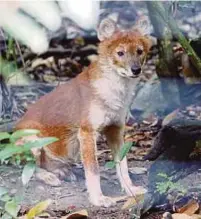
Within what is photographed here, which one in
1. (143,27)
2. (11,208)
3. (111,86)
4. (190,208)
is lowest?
(190,208)

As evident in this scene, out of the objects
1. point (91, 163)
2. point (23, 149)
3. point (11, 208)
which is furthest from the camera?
point (91, 163)

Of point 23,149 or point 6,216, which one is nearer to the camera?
point 23,149

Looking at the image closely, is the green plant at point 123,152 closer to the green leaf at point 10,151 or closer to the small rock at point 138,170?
the small rock at point 138,170

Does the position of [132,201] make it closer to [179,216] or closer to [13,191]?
[179,216]

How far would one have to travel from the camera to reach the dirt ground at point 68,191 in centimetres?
223

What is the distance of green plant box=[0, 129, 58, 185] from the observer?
192 cm

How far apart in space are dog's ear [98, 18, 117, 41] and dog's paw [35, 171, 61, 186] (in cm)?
42

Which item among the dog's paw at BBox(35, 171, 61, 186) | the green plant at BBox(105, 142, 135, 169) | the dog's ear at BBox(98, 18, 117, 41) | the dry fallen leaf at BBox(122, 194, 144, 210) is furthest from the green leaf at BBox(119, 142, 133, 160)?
the dog's ear at BBox(98, 18, 117, 41)

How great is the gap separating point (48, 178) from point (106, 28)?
0.46 meters

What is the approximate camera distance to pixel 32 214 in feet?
6.82

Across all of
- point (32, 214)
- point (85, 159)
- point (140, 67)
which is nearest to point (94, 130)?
point (85, 159)

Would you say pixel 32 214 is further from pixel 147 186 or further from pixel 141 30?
pixel 141 30

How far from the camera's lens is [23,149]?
1.92m

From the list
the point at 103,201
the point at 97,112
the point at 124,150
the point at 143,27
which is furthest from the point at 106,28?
the point at 103,201
